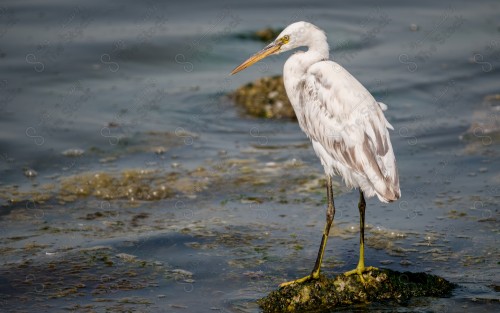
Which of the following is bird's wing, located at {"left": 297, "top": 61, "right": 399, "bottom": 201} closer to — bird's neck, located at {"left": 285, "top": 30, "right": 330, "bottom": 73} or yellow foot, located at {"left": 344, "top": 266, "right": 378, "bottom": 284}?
bird's neck, located at {"left": 285, "top": 30, "right": 330, "bottom": 73}

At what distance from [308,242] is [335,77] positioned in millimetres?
1749

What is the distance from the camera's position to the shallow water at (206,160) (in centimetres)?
720

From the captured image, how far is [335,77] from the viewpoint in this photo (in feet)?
22.6

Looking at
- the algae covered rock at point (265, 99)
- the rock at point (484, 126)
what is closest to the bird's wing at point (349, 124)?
the rock at point (484, 126)

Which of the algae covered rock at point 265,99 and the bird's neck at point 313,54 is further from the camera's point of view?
the algae covered rock at point 265,99

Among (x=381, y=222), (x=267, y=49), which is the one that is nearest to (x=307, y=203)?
(x=381, y=222)

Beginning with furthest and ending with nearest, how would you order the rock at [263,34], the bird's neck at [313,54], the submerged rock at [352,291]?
the rock at [263,34] < the bird's neck at [313,54] < the submerged rock at [352,291]

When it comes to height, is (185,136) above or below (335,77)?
below

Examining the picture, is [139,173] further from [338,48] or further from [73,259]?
[338,48]

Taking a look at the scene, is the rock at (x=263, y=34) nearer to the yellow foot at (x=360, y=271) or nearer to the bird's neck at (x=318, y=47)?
the bird's neck at (x=318, y=47)

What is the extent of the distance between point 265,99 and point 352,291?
6.30 metres

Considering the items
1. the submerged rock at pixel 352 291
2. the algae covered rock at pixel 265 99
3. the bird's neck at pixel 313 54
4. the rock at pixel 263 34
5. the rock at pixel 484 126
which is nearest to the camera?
the submerged rock at pixel 352 291

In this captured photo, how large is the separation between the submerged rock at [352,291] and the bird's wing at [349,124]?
0.65m

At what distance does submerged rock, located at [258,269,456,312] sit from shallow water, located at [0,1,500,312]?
0.12 meters
